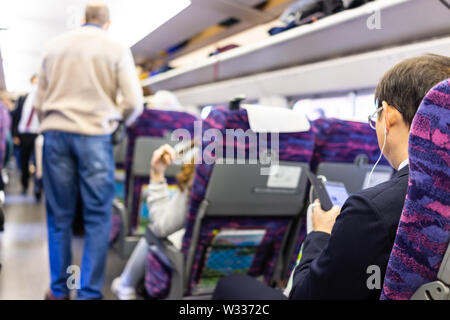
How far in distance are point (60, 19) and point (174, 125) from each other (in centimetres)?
170

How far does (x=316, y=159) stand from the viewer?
182cm

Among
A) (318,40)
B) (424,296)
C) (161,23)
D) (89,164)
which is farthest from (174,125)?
(424,296)

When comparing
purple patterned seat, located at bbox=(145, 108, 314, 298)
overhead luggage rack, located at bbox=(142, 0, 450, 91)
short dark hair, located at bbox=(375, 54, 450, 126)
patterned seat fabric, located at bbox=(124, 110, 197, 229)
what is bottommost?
purple patterned seat, located at bbox=(145, 108, 314, 298)

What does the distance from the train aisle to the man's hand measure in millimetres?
1668

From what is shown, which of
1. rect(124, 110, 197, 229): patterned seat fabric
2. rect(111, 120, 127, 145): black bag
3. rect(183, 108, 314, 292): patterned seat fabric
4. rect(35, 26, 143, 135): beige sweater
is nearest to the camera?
rect(183, 108, 314, 292): patterned seat fabric

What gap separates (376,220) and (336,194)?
1.40ft

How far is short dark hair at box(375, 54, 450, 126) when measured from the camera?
88 cm

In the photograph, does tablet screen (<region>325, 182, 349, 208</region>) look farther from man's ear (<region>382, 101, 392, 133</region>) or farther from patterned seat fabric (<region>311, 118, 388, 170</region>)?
patterned seat fabric (<region>311, 118, 388, 170</region>)

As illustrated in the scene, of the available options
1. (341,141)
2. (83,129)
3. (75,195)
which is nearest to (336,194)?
(341,141)

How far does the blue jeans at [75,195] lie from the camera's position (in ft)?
6.93

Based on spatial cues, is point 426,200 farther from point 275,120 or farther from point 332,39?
point 332,39

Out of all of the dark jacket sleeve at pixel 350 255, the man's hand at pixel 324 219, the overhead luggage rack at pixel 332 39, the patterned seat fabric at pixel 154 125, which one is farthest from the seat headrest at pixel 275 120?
the patterned seat fabric at pixel 154 125

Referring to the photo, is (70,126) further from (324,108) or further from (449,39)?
(324,108)

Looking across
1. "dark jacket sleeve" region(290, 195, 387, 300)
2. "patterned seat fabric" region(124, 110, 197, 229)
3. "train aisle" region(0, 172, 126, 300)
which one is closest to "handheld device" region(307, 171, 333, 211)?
"dark jacket sleeve" region(290, 195, 387, 300)
